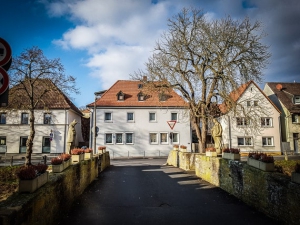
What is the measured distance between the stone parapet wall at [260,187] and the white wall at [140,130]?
74.9ft

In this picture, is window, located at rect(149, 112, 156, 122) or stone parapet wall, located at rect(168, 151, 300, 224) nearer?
stone parapet wall, located at rect(168, 151, 300, 224)

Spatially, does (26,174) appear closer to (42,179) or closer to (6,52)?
(42,179)

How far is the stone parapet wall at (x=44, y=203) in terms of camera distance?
3393mm

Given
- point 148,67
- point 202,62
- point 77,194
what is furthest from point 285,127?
point 77,194

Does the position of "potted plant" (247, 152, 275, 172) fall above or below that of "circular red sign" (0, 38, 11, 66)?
below

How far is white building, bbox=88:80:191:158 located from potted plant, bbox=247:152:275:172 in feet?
83.4

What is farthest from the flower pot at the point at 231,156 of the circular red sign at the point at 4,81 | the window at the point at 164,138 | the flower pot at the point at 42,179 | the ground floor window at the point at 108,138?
the ground floor window at the point at 108,138

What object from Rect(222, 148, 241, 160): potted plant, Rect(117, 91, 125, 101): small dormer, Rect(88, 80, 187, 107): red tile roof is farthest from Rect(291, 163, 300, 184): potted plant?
Rect(117, 91, 125, 101): small dormer

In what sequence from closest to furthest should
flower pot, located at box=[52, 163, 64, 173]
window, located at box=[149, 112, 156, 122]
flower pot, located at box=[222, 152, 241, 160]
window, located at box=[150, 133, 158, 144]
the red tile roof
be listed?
flower pot, located at box=[52, 163, 64, 173] → flower pot, located at box=[222, 152, 241, 160] → window, located at box=[150, 133, 158, 144] → the red tile roof → window, located at box=[149, 112, 156, 122]

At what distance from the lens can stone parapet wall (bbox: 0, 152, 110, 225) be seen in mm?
3393

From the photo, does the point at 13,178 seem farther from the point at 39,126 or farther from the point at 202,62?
the point at 39,126

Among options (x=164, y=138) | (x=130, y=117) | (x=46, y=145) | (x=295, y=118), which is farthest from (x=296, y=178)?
(x=295, y=118)

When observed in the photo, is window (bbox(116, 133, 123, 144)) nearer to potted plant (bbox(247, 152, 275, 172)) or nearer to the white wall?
the white wall

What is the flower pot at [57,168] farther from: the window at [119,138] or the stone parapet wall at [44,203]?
the window at [119,138]
